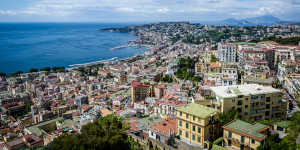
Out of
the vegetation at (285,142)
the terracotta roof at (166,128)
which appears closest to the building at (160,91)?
the terracotta roof at (166,128)

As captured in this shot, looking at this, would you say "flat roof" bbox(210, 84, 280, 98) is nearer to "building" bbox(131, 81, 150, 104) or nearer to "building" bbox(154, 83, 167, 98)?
"building" bbox(154, 83, 167, 98)

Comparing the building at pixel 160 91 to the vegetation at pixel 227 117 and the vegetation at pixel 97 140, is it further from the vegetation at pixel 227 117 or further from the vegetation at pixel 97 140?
the vegetation at pixel 227 117

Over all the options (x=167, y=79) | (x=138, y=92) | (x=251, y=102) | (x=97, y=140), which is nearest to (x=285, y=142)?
(x=251, y=102)

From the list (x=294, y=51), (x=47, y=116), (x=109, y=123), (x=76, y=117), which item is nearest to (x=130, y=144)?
(x=109, y=123)

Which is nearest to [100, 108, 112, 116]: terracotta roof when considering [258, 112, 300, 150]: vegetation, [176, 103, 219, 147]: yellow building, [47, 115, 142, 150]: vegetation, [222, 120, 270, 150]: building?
[47, 115, 142, 150]: vegetation

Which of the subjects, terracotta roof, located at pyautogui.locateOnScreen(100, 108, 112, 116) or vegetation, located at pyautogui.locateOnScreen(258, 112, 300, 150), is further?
terracotta roof, located at pyautogui.locateOnScreen(100, 108, 112, 116)

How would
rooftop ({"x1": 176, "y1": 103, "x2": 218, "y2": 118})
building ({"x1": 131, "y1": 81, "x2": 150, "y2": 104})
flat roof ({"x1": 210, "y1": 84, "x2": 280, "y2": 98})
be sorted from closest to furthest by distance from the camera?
rooftop ({"x1": 176, "y1": 103, "x2": 218, "y2": 118}) < flat roof ({"x1": 210, "y1": 84, "x2": 280, "y2": 98}) < building ({"x1": 131, "y1": 81, "x2": 150, "y2": 104})
